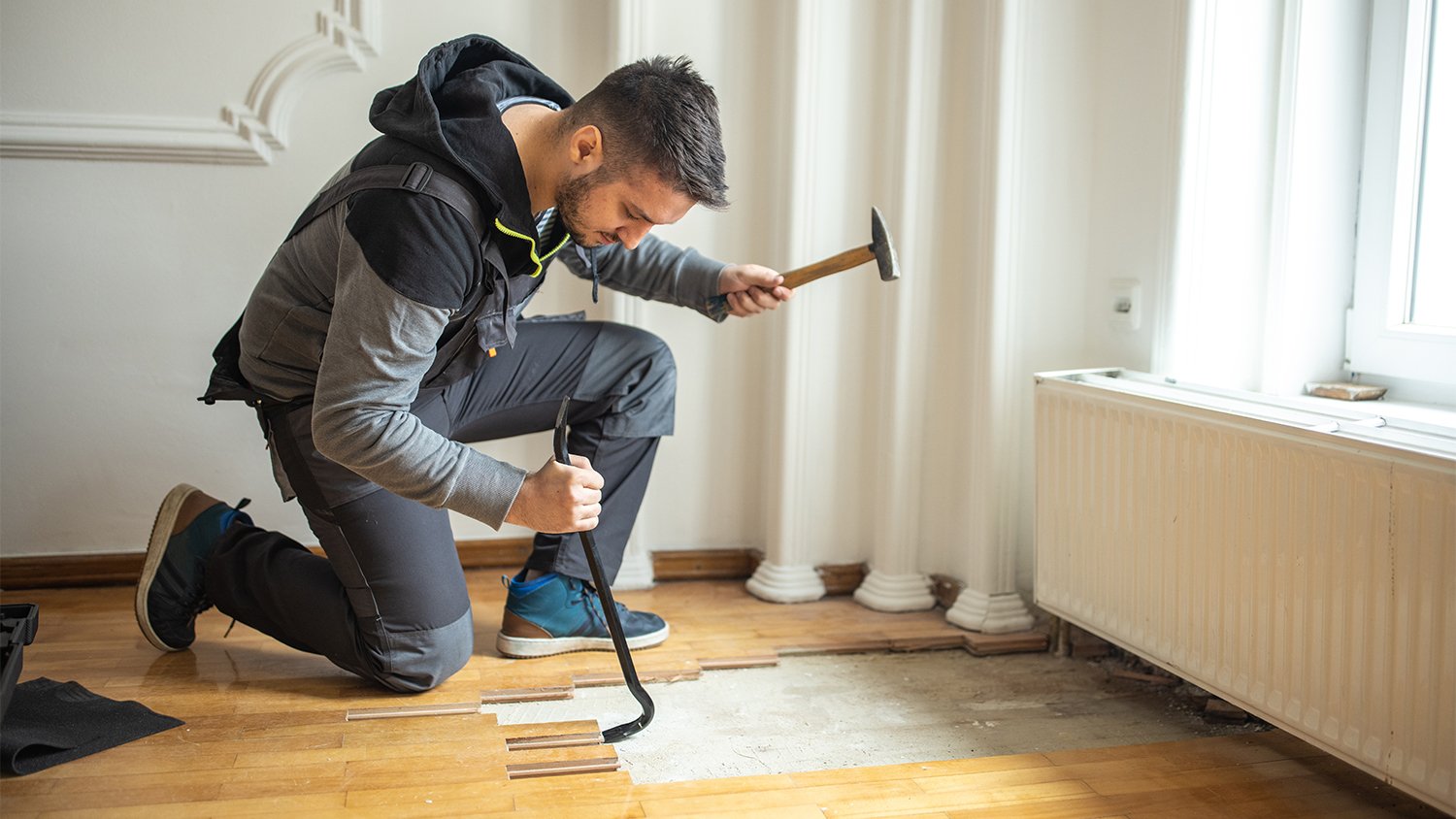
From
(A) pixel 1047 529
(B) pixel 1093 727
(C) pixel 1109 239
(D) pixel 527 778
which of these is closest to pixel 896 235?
(C) pixel 1109 239

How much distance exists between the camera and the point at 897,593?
2.73 metres

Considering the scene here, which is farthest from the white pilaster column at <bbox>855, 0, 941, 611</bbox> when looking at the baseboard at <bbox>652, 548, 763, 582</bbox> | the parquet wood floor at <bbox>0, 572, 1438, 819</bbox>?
the parquet wood floor at <bbox>0, 572, 1438, 819</bbox>

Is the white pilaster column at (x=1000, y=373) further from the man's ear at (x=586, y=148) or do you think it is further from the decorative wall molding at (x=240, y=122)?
the decorative wall molding at (x=240, y=122)

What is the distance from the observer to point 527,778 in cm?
177

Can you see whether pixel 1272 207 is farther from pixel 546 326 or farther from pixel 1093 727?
pixel 546 326

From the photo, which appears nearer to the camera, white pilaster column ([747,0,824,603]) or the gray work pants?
the gray work pants

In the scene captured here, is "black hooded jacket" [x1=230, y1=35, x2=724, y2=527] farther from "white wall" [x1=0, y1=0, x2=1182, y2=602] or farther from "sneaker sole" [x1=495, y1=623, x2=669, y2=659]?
"white wall" [x1=0, y1=0, x2=1182, y2=602]

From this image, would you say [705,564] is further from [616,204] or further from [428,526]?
[616,204]

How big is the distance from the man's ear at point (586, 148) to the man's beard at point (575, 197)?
1 centimetres

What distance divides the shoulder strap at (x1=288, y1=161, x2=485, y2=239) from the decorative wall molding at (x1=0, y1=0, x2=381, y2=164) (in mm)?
964

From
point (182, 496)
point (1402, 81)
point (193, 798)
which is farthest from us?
point (182, 496)

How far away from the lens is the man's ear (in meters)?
1.74

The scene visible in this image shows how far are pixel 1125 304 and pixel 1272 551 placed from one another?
→ 76cm

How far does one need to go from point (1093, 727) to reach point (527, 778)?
1033 mm
